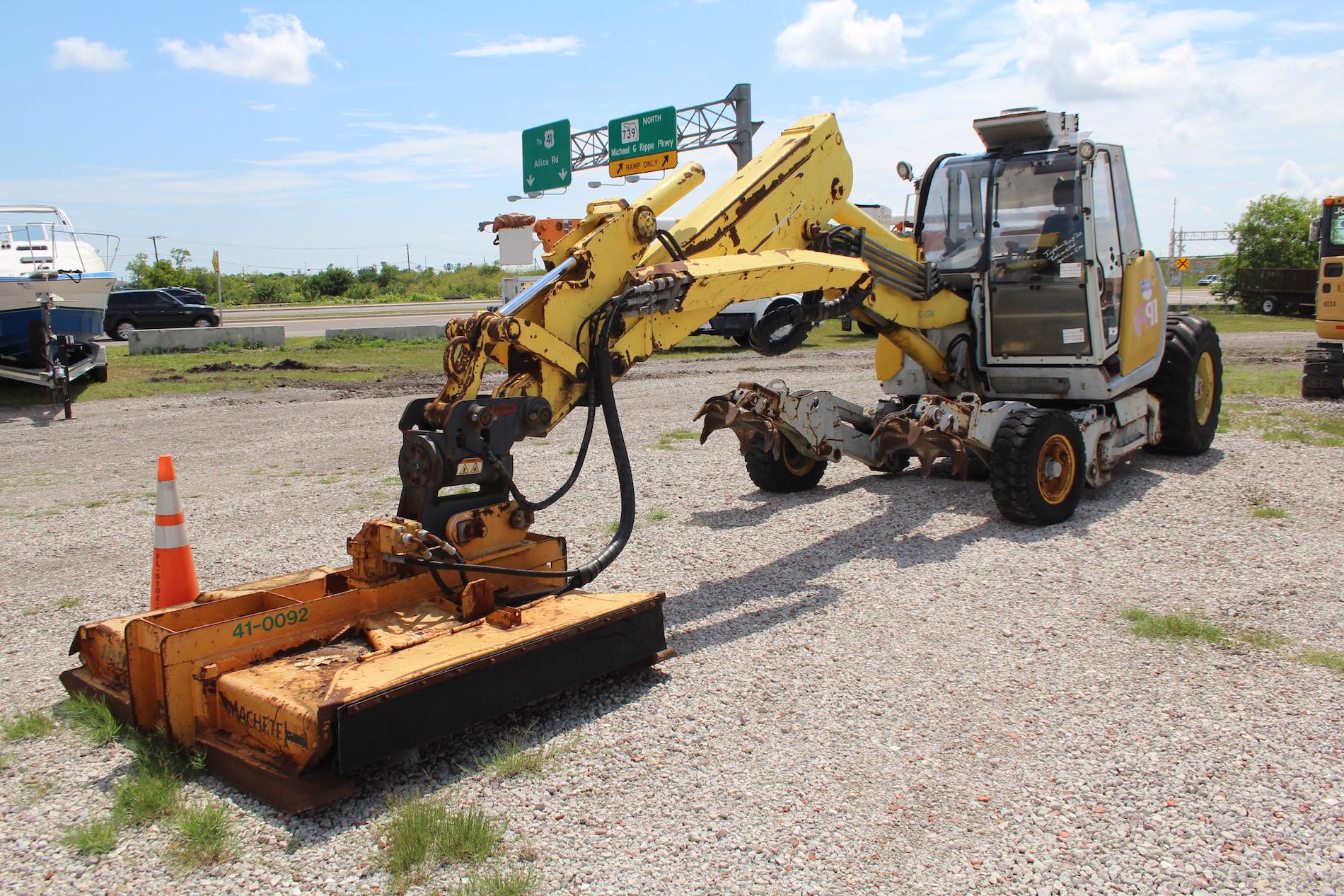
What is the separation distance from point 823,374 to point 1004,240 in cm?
936

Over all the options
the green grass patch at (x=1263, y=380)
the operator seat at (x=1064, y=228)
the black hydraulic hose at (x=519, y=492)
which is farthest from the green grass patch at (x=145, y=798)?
the green grass patch at (x=1263, y=380)

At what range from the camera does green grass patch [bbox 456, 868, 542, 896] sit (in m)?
3.21

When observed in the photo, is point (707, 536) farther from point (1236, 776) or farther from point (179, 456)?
point (179, 456)

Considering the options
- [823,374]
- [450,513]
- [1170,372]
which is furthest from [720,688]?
[823,374]

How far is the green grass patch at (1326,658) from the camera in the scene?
16.3ft

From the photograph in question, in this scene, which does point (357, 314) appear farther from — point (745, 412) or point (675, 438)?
point (745, 412)

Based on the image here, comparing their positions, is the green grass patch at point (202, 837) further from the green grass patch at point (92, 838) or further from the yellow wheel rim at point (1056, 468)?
the yellow wheel rim at point (1056, 468)

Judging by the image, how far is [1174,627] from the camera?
5523mm

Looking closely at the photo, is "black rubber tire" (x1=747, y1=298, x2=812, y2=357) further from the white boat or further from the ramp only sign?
the ramp only sign

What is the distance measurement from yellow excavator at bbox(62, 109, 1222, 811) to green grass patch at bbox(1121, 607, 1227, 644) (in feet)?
6.01

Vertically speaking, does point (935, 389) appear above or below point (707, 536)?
above

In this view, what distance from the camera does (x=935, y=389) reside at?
30.0ft

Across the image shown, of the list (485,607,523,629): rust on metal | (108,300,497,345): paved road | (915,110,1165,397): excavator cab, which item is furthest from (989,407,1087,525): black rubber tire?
(108,300,497,345): paved road

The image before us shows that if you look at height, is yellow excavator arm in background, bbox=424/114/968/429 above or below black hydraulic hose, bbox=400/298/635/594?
above
